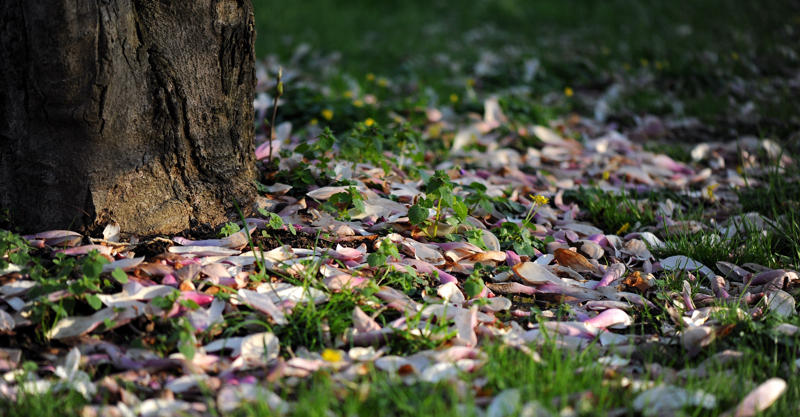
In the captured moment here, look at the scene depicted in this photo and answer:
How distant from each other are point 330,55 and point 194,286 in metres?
4.82

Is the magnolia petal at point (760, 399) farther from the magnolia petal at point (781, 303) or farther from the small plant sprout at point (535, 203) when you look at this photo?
the small plant sprout at point (535, 203)

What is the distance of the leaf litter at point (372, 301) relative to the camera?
172cm

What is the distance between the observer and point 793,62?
20.1ft

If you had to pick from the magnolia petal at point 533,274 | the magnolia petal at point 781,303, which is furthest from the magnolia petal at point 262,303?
the magnolia petal at point 781,303

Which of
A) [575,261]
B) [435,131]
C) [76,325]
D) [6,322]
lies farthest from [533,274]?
[435,131]

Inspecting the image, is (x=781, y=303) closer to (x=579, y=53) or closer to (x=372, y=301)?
(x=372, y=301)

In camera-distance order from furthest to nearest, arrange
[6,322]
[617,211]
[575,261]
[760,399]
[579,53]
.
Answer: [579,53] < [617,211] < [575,261] < [6,322] < [760,399]

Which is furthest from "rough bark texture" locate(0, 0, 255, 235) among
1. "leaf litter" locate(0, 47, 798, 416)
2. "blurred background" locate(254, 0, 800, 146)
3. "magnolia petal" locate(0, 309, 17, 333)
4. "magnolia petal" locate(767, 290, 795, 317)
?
"blurred background" locate(254, 0, 800, 146)

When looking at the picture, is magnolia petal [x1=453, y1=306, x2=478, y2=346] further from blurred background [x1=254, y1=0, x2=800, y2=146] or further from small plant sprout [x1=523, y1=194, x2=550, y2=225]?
blurred background [x1=254, y1=0, x2=800, y2=146]

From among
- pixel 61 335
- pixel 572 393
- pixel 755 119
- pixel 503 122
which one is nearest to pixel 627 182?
pixel 503 122

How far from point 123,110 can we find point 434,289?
3.61ft

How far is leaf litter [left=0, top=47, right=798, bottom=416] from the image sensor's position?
5.65 ft

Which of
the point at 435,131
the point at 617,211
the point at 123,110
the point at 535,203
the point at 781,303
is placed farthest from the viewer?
the point at 435,131

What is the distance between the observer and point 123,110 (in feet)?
6.91
